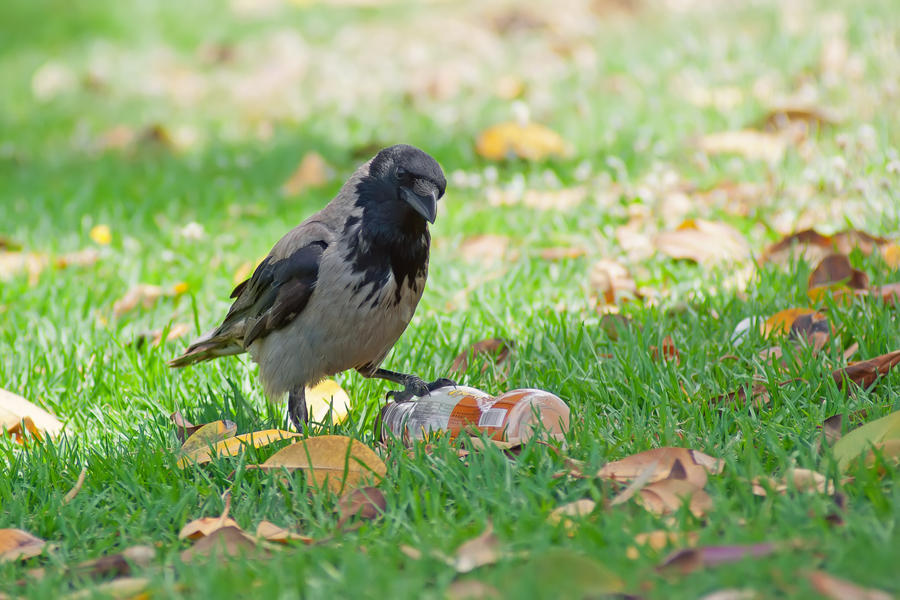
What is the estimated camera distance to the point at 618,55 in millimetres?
8648

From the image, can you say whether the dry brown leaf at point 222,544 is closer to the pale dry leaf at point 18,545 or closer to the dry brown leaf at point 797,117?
the pale dry leaf at point 18,545

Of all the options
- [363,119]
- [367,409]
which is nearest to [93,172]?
[363,119]

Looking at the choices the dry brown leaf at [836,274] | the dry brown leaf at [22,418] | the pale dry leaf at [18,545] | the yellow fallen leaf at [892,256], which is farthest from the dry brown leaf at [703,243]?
the pale dry leaf at [18,545]

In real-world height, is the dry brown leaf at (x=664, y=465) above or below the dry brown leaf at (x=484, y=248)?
below

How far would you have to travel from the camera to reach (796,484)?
107 inches

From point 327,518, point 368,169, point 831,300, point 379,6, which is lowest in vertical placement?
point 327,518

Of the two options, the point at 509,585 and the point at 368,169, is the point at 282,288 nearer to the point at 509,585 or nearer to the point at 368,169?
the point at 368,169

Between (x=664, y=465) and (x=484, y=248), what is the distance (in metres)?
2.83

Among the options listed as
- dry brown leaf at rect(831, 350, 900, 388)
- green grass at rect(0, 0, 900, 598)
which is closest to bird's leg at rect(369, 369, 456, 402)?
green grass at rect(0, 0, 900, 598)

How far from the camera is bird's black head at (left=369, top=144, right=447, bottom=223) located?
12.0ft

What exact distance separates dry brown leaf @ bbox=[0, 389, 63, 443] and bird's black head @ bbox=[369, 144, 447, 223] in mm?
1396

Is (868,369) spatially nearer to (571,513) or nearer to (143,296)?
(571,513)

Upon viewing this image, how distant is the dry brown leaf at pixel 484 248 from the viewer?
5518 mm

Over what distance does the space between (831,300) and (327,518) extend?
6.91 ft
